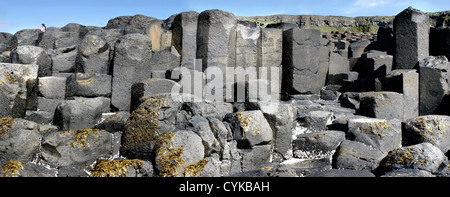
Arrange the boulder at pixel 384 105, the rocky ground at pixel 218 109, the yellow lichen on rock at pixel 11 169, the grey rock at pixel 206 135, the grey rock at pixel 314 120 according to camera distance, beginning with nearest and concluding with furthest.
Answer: the yellow lichen on rock at pixel 11 169 < the rocky ground at pixel 218 109 < the grey rock at pixel 206 135 < the grey rock at pixel 314 120 < the boulder at pixel 384 105

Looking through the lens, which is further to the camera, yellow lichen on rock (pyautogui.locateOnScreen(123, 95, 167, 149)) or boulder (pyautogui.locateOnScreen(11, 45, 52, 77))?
boulder (pyautogui.locateOnScreen(11, 45, 52, 77))

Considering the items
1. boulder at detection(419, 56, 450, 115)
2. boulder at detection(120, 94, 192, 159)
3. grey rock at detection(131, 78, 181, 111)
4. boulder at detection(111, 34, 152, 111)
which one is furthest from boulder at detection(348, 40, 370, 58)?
boulder at detection(120, 94, 192, 159)

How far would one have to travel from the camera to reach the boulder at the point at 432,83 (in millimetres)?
6625

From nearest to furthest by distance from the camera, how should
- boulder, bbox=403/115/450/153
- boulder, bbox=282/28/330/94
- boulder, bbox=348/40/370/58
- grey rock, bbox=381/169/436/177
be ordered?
grey rock, bbox=381/169/436/177, boulder, bbox=403/115/450/153, boulder, bbox=282/28/330/94, boulder, bbox=348/40/370/58

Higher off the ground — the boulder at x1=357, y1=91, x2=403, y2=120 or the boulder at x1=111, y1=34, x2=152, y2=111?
the boulder at x1=111, y1=34, x2=152, y2=111

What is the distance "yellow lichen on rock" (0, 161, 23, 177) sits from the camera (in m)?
2.85

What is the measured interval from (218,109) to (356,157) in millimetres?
2112

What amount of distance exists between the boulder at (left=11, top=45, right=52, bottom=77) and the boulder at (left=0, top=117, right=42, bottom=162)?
2.86m

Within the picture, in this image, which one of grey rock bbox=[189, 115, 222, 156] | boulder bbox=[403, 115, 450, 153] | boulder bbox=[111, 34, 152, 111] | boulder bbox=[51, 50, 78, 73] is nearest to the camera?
grey rock bbox=[189, 115, 222, 156]

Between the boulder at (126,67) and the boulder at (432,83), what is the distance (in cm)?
565

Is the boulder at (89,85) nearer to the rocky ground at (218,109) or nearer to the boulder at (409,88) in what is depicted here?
the rocky ground at (218,109)

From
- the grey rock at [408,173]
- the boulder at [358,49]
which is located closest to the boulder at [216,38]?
the grey rock at [408,173]

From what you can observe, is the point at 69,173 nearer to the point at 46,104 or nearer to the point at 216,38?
the point at 46,104

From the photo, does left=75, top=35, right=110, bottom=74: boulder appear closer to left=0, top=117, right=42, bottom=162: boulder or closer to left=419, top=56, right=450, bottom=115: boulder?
left=0, top=117, right=42, bottom=162: boulder
